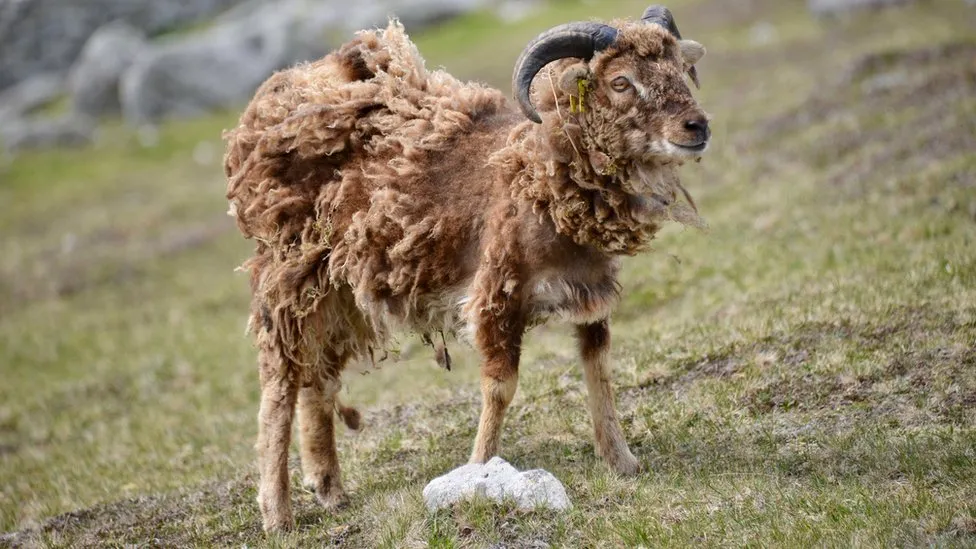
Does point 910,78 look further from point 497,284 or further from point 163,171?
point 163,171

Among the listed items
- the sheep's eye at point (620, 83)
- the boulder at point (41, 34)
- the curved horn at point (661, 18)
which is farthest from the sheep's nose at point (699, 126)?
the boulder at point (41, 34)

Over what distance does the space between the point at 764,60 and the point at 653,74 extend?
24.1m

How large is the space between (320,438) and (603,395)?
95.7 inches

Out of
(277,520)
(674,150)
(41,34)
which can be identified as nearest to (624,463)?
(674,150)

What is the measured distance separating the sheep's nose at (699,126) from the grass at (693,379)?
2322 mm

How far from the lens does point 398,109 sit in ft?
28.0

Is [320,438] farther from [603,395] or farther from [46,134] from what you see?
[46,134]

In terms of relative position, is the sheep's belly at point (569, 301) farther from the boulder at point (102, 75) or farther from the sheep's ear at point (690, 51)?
the boulder at point (102, 75)

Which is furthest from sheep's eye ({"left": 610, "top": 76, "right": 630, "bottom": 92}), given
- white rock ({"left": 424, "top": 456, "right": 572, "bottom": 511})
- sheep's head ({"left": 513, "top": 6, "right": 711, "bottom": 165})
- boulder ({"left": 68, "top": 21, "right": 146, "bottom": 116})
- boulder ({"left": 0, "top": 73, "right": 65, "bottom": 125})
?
boulder ({"left": 0, "top": 73, "right": 65, "bottom": 125})

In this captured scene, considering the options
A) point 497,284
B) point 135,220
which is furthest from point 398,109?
point 135,220

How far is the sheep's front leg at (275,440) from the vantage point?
8.41 m

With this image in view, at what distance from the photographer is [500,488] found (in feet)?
A: 24.0

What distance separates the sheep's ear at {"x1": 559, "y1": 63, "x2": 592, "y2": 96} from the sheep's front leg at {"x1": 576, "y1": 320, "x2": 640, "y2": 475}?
1737mm

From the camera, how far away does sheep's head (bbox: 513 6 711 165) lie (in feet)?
24.0
